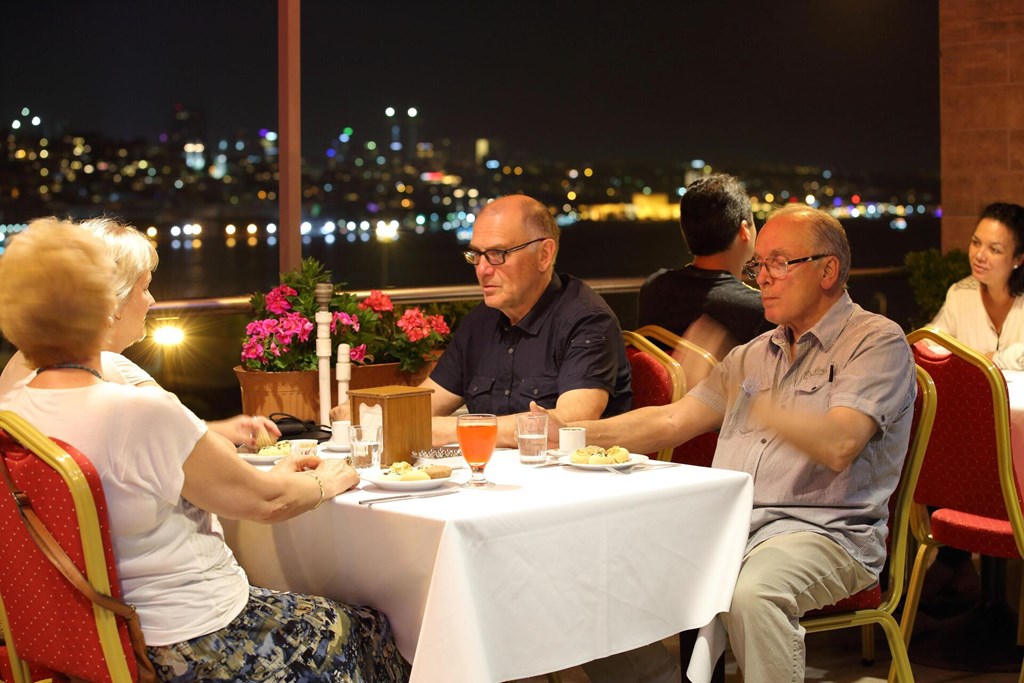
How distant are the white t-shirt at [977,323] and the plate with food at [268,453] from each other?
112 inches

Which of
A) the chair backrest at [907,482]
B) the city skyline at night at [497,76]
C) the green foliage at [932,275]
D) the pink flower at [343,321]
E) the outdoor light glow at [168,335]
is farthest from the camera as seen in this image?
the city skyline at night at [497,76]

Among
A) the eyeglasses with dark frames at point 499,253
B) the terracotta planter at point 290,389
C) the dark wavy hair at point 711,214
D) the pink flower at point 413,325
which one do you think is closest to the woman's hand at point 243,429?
the eyeglasses with dark frames at point 499,253

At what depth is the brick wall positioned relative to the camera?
7699 millimetres

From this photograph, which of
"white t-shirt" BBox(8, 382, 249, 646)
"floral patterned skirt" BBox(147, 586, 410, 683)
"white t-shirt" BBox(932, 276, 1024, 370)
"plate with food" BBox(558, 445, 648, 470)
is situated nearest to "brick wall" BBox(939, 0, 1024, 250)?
"white t-shirt" BBox(932, 276, 1024, 370)

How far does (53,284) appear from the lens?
1.95 m

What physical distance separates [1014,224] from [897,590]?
251 centimetres

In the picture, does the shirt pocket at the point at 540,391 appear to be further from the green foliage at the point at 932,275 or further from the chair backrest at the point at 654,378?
the green foliage at the point at 932,275

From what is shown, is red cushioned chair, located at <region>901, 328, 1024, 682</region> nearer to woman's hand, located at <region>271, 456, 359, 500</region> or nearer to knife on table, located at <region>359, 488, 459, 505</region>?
knife on table, located at <region>359, 488, 459, 505</region>

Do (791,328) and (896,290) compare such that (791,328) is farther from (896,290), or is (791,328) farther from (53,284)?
(896,290)

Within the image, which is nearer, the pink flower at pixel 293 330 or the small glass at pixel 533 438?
the small glass at pixel 533 438

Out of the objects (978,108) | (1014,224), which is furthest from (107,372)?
(978,108)

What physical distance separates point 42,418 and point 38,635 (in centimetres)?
40

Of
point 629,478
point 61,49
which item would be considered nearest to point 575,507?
point 629,478

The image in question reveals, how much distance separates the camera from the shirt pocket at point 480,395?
3.46 metres
